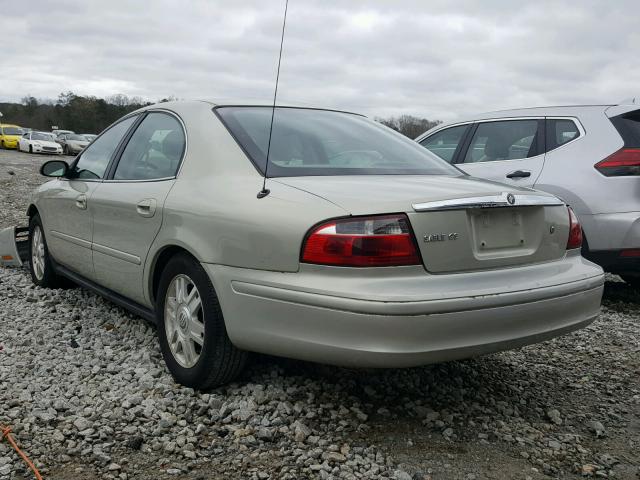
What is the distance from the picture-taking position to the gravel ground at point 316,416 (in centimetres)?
251

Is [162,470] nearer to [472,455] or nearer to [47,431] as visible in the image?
[47,431]

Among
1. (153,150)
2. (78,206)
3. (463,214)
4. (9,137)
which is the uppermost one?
(153,150)

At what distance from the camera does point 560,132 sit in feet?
17.1

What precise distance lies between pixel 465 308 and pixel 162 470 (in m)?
1.35

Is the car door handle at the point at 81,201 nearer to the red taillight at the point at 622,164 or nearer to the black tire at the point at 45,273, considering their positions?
the black tire at the point at 45,273

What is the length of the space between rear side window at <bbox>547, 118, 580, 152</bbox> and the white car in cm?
3295

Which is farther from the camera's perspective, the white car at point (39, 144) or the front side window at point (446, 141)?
the white car at point (39, 144)

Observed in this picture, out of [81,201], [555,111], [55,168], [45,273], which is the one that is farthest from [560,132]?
[45,273]

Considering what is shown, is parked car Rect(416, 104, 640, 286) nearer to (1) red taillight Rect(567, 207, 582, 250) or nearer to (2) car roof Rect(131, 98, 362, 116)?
(1) red taillight Rect(567, 207, 582, 250)

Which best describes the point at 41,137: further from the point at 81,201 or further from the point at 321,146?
the point at 321,146

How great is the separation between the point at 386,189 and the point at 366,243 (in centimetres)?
34

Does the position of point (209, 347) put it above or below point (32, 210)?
below

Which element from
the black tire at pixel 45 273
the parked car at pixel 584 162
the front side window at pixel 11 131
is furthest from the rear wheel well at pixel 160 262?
the front side window at pixel 11 131

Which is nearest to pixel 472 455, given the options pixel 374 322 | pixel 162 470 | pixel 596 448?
pixel 596 448
